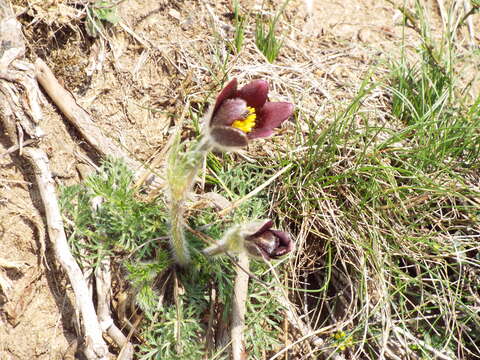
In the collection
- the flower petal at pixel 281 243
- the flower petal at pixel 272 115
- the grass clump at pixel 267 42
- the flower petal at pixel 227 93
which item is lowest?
the flower petal at pixel 281 243

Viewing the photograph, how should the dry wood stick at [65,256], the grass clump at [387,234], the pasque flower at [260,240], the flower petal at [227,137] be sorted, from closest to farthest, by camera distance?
the flower petal at [227,137]
the pasque flower at [260,240]
the dry wood stick at [65,256]
the grass clump at [387,234]

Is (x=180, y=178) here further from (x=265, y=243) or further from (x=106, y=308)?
(x=106, y=308)

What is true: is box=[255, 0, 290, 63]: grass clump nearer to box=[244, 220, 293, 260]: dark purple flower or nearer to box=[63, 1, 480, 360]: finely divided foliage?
box=[63, 1, 480, 360]: finely divided foliage

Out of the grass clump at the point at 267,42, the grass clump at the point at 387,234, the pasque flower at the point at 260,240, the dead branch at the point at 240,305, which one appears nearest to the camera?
the pasque flower at the point at 260,240

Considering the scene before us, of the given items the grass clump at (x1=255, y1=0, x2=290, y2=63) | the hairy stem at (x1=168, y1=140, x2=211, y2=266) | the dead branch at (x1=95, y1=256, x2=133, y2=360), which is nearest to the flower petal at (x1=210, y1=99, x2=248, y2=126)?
the hairy stem at (x1=168, y1=140, x2=211, y2=266)

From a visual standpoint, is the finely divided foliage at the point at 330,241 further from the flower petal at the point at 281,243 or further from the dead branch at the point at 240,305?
the flower petal at the point at 281,243

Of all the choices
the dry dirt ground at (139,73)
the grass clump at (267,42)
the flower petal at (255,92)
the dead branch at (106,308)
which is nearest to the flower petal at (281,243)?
the flower petal at (255,92)
